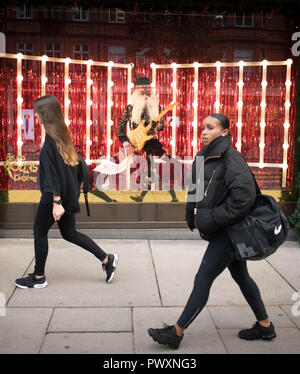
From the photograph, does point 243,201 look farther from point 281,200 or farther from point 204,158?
point 281,200

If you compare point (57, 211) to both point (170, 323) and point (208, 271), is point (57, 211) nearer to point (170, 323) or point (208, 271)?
point (170, 323)

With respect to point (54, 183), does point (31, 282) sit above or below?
below

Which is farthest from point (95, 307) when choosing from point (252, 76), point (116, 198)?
point (252, 76)

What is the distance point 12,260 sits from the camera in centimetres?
562

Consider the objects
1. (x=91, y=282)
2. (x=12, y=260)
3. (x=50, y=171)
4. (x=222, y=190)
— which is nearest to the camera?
(x=222, y=190)

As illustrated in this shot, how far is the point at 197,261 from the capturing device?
5781mm

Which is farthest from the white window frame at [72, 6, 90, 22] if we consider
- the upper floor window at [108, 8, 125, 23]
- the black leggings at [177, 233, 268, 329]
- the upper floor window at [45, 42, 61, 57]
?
the black leggings at [177, 233, 268, 329]

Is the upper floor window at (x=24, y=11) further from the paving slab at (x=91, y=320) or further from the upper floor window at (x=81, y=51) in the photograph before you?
the paving slab at (x=91, y=320)

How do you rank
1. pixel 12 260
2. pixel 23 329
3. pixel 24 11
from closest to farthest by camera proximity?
1. pixel 23 329
2. pixel 12 260
3. pixel 24 11

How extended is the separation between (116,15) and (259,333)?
454cm

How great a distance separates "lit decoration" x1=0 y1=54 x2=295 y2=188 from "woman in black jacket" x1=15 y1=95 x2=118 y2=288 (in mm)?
2082

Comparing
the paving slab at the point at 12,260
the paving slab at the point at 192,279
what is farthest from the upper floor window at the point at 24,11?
the paving slab at the point at 192,279

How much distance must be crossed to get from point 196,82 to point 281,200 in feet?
6.62

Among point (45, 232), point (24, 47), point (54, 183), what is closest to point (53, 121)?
point (54, 183)
